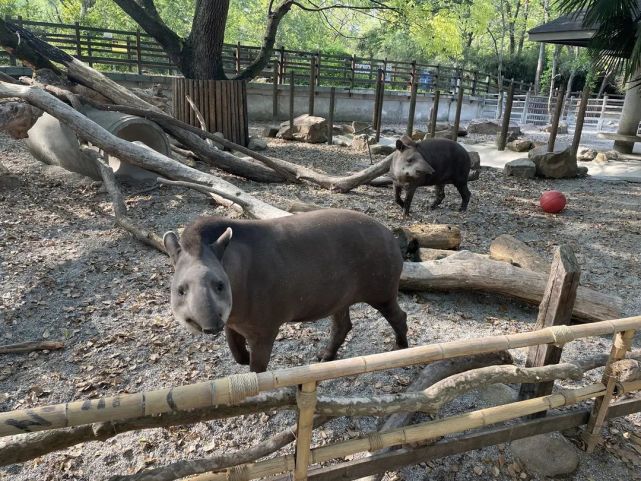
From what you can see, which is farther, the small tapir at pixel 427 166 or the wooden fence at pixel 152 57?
the wooden fence at pixel 152 57

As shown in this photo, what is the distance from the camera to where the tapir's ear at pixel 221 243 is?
2.39 m

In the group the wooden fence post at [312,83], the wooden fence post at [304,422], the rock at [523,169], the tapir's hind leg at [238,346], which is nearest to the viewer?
the wooden fence post at [304,422]

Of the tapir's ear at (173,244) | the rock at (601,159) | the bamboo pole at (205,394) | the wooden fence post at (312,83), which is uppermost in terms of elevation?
the wooden fence post at (312,83)

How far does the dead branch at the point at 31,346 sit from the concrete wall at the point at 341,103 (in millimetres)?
12090

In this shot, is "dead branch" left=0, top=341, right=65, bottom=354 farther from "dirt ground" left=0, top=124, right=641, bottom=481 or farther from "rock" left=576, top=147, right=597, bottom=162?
"rock" left=576, top=147, right=597, bottom=162

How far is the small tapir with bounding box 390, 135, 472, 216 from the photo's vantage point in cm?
696

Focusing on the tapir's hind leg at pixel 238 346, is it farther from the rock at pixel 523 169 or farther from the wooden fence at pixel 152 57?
the wooden fence at pixel 152 57

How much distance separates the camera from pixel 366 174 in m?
8.08

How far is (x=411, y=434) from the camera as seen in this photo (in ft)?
7.46

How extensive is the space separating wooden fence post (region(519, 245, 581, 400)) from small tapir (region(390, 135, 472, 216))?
4.13 meters

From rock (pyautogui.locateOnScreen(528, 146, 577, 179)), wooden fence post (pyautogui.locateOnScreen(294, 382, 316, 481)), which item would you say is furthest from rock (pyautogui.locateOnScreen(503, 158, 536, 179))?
wooden fence post (pyautogui.locateOnScreen(294, 382, 316, 481))

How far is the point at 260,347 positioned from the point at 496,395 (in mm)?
1635

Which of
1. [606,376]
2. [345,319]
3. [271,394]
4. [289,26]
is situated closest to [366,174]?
[345,319]

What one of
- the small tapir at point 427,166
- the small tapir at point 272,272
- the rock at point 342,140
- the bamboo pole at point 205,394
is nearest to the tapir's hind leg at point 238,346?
the small tapir at point 272,272
